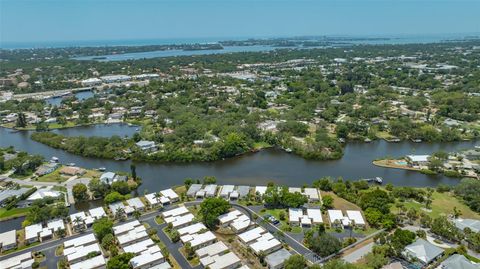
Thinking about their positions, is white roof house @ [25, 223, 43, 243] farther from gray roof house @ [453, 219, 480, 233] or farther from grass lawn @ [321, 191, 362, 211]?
gray roof house @ [453, 219, 480, 233]

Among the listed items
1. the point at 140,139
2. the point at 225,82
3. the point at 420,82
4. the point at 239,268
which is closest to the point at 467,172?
the point at 239,268

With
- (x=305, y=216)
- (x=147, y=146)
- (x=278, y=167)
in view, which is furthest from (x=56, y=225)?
(x=278, y=167)

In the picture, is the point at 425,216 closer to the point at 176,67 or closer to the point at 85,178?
the point at 85,178

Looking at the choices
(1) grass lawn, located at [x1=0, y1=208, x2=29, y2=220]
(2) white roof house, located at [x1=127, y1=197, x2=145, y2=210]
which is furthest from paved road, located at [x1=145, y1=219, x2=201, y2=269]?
A: (1) grass lawn, located at [x1=0, y1=208, x2=29, y2=220]

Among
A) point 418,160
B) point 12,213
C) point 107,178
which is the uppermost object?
point 418,160

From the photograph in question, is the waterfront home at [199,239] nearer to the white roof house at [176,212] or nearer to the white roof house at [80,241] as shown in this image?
the white roof house at [176,212]

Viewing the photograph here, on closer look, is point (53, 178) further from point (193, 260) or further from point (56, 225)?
point (193, 260)

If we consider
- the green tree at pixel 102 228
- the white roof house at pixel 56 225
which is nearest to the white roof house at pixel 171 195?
the green tree at pixel 102 228

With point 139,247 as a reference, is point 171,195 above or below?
above
